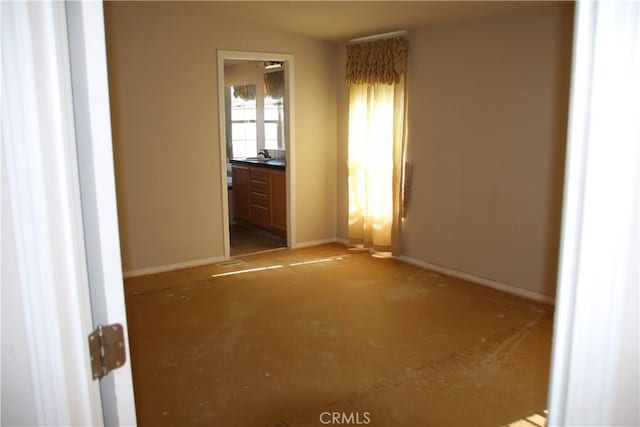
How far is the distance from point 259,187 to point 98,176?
5.30 meters

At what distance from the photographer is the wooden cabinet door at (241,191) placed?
6.40 metres

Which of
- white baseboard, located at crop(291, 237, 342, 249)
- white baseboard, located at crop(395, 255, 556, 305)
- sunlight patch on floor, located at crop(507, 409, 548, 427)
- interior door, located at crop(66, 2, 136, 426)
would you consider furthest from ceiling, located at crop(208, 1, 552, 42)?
interior door, located at crop(66, 2, 136, 426)

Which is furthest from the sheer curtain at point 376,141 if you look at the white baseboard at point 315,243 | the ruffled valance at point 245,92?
the ruffled valance at point 245,92

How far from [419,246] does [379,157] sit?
99 centimetres

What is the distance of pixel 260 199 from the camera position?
614 cm

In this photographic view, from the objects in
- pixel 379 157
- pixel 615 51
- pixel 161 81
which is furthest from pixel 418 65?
pixel 615 51

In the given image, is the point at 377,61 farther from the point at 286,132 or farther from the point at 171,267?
the point at 171,267

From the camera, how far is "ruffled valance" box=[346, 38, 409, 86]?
15.3 ft

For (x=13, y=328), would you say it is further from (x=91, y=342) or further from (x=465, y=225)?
(x=465, y=225)

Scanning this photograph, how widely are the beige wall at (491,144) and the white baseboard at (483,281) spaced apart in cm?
4

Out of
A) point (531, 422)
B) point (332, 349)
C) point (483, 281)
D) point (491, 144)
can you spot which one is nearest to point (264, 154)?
point (491, 144)

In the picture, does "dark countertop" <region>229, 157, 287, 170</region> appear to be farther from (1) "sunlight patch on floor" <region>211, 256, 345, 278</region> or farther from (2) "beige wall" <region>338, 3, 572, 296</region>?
(2) "beige wall" <region>338, 3, 572, 296</region>

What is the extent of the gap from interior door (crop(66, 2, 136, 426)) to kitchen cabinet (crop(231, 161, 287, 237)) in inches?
Result: 187

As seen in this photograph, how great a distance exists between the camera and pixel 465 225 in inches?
174
